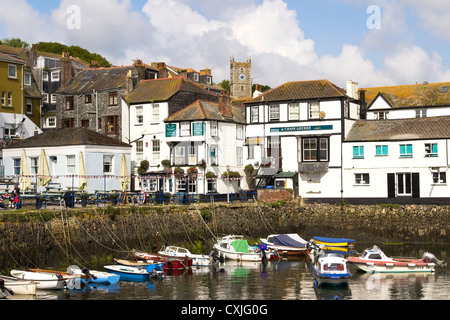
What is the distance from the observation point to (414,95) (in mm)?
64938

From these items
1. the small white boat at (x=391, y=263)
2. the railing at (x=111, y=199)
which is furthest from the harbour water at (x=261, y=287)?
the railing at (x=111, y=199)

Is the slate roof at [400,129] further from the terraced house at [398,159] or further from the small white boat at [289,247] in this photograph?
the small white boat at [289,247]

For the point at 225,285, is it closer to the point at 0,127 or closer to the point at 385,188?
the point at 385,188

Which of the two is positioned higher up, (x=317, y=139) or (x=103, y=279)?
(x=317, y=139)

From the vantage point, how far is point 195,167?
59.5 m

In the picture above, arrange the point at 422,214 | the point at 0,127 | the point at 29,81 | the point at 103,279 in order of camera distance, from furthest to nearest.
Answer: the point at 29,81 → the point at 0,127 → the point at 422,214 → the point at 103,279

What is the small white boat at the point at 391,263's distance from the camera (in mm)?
38094

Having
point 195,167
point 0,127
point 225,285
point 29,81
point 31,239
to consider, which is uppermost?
point 29,81

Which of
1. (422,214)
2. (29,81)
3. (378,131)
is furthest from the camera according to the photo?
(29,81)

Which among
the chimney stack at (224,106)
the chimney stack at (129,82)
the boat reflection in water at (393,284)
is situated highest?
the chimney stack at (129,82)

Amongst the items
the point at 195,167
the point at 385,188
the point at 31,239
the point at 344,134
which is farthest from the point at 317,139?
the point at 31,239

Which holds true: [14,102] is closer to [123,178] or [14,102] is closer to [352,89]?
[123,178]

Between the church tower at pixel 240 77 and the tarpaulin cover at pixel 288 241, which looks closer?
the tarpaulin cover at pixel 288 241
